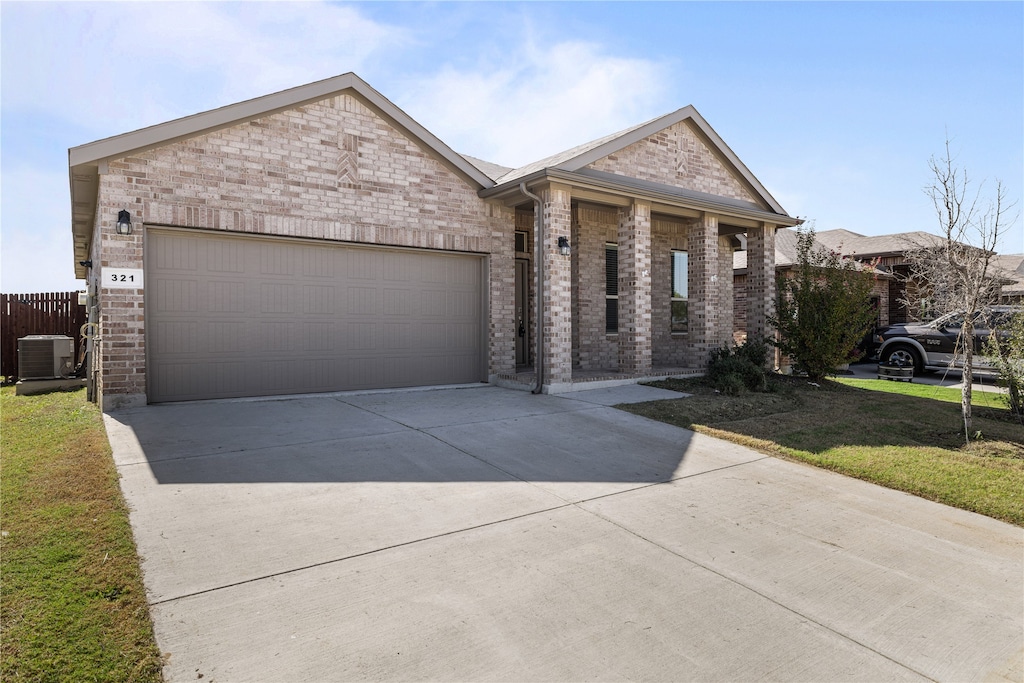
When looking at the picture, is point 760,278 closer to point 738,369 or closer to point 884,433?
point 738,369

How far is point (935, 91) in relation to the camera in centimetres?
843

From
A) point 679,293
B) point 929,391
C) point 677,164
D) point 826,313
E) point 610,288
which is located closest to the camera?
point 826,313

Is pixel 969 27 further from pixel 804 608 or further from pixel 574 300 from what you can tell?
pixel 804 608

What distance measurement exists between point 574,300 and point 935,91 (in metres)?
6.89

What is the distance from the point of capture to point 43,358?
10500mm

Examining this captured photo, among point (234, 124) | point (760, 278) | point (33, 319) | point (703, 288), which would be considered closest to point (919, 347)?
point (760, 278)

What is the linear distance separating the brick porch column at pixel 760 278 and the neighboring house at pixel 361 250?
1.99 ft

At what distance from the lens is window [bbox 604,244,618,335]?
1245cm

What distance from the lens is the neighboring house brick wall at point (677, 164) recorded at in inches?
438

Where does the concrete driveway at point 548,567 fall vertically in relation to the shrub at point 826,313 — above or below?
below

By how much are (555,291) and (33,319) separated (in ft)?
40.0

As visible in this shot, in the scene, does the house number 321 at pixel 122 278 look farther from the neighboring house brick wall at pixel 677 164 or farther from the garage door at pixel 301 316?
the neighboring house brick wall at pixel 677 164

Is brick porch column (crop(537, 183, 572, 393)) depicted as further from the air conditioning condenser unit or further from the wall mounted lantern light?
the air conditioning condenser unit

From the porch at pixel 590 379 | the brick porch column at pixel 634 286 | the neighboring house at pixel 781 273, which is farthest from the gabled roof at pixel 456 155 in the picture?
the neighboring house at pixel 781 273
